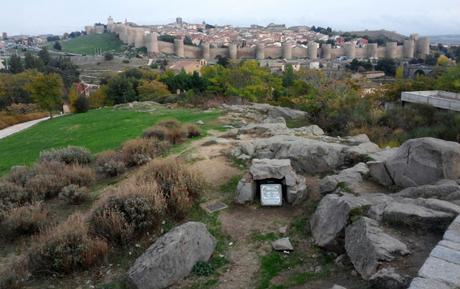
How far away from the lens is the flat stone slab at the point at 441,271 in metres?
3.74

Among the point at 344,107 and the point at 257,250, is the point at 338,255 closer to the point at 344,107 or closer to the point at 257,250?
the point at 257,250

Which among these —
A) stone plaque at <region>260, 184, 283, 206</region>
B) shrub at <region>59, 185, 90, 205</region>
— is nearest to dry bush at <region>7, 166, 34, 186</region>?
shrub at <region>59, 185, 90, 205</region>

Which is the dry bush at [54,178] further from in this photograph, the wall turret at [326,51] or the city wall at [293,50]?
the wall turret at [326,51]

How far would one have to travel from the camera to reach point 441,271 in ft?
12.7

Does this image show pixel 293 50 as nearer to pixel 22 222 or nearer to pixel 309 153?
pixel 309 153

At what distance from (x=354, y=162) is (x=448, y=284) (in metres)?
5.02

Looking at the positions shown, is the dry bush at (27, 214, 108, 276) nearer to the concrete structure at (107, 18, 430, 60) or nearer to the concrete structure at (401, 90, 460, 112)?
the concrete structure at (401, 90, 460, 112)

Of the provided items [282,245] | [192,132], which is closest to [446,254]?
[282,245]

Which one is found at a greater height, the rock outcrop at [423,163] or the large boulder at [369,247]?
the rock outcrop at [423,163]

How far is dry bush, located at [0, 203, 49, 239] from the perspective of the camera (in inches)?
255

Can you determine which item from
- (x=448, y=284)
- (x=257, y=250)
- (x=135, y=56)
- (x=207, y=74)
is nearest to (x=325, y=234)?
(x=257, y=250)

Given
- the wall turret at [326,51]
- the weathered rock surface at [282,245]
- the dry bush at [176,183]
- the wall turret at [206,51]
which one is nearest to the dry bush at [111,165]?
the dry bush at [176,183]

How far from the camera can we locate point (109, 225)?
5945 millimetres

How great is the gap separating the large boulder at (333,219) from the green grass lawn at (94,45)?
116178 millimetres
